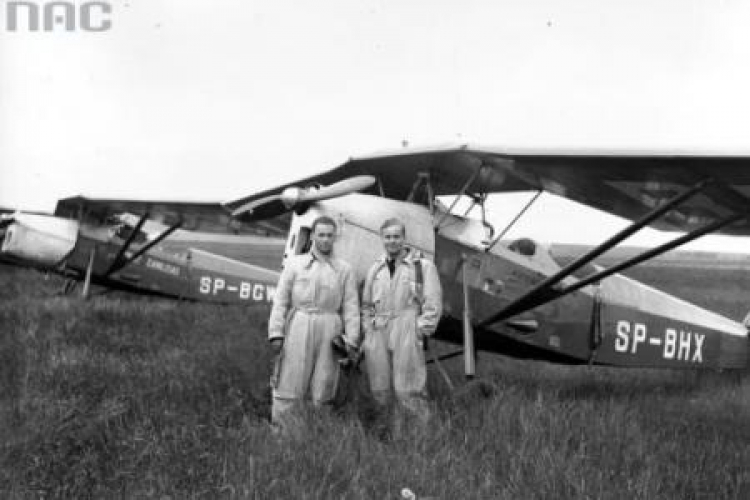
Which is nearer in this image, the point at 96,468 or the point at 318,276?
the point at 96,468

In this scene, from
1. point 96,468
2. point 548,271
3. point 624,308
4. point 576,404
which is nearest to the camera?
point 96,468

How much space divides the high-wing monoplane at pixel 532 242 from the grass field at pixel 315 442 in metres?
0.69

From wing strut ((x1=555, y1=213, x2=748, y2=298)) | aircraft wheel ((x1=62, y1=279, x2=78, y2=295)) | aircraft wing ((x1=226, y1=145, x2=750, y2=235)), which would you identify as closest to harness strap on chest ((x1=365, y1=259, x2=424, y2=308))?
aircraft wing ((x1=226, y1=145, x2=750, y2=235))

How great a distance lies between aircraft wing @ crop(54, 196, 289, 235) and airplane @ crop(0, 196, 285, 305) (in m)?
0.02

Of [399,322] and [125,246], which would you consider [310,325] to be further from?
[125,246]

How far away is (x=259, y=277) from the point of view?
15.1 m

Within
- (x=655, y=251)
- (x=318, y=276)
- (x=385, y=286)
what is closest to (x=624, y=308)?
(x=655, y=251)

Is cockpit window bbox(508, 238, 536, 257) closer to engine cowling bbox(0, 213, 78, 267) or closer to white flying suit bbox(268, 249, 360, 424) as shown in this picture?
white flying suit bbox(268, 249, 360, 424)

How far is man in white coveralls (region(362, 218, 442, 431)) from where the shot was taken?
468 cm

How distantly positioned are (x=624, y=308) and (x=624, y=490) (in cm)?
445

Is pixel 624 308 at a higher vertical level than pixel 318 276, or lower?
lower

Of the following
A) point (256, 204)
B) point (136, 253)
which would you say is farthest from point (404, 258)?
point (136, 253)

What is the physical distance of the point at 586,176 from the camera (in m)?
5.61

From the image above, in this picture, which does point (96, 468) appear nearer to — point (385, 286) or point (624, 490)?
point (385, 286)
